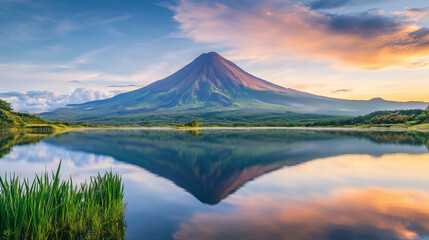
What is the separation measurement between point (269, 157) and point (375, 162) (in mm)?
6015

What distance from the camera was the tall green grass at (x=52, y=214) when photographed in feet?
15.3

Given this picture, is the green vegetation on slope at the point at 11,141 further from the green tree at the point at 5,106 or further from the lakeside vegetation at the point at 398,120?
the lakeside vegetation at the point at 398,120

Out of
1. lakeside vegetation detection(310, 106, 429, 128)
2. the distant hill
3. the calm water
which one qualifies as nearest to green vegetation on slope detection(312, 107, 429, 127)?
lakeside vegetation detection(310, 106, 429, 128)

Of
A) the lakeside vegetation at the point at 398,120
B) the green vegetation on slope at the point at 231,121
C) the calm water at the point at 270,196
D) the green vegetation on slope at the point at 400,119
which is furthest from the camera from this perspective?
the green vegetation on slope at the point at 231,121

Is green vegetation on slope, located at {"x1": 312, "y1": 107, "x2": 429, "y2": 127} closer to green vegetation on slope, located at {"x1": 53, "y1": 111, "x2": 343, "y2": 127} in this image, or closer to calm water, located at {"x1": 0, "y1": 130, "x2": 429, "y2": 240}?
green vegetation on slope, located at {"x1": 53, "y1": 111, "x2": 343, "y2": 127}

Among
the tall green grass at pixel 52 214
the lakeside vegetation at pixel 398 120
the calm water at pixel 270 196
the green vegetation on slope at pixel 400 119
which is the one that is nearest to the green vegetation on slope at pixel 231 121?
the lakeside vegetation at pixel 398 120

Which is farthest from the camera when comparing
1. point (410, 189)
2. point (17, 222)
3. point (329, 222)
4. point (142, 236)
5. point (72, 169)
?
point (72, 169)

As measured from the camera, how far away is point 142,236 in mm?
5816

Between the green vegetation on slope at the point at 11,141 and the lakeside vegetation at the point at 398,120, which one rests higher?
the lakeside vegetation at the point at 398,120

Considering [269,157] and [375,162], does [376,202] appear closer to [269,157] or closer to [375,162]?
[375,162]

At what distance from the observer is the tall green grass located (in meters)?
4.67

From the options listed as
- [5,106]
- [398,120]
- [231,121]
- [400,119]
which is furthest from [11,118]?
[400,119]

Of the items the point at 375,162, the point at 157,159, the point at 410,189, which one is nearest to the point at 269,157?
the point at 375,162

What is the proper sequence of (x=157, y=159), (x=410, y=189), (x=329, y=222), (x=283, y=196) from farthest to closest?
(x=157, y=159) → (x=410, y=189) → (x=283, y=196) → (x=329, y=222)
